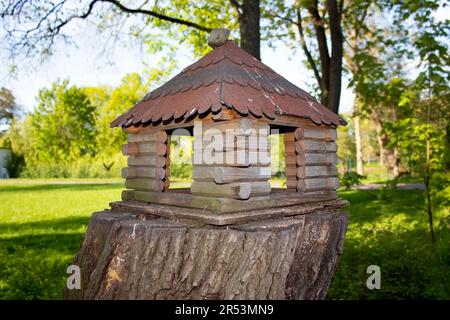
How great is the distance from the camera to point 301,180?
397 cm

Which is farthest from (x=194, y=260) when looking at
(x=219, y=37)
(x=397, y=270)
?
(x=397, y=270)

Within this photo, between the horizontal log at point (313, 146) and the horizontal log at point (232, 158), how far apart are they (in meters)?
0.55

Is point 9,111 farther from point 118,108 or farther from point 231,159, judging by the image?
point 231,159

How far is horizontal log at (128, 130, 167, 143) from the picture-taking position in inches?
153

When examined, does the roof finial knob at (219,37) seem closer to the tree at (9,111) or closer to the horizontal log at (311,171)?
the horizontal log at (311,171)

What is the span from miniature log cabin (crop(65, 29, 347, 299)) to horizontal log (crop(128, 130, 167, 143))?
1 centimetres

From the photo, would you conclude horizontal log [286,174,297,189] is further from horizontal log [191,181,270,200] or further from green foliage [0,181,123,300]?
green foliage [0,181,123,300]

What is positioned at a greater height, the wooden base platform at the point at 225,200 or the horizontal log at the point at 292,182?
the horizontal log at the point at 292,182

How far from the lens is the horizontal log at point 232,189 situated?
3.20 m

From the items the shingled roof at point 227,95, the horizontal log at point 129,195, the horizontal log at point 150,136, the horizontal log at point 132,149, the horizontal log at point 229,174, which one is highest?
the shingled roof at point 227,95

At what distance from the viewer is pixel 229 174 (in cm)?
322

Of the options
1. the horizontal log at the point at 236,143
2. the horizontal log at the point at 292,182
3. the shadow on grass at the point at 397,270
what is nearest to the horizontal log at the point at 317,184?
the horizontal log at the point at 292,182
